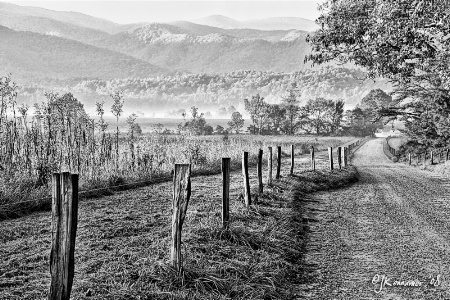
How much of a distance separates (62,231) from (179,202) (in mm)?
2092

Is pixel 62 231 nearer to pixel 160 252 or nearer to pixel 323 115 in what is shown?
pixel 160 252

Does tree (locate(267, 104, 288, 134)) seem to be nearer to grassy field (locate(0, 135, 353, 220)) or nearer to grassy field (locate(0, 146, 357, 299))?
grassy field (locate(0, 135, 353, 220))

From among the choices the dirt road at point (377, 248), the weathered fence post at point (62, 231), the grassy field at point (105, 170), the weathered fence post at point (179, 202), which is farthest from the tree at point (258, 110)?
the weathered fence post at point (62, 231)

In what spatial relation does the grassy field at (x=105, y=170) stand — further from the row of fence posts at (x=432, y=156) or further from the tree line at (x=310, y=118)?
the tree line at (x=310, y=118)

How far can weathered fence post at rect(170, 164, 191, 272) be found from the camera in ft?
21.4

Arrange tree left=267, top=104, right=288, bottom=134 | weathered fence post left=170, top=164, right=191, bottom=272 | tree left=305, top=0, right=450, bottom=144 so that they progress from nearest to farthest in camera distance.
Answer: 1. weathered fence post left=170, top=164, right=191, bottom=272
2. tree left=305, top=0, right=450, bottom=144
3. tree left=267, top=104, right=288, bottom=134

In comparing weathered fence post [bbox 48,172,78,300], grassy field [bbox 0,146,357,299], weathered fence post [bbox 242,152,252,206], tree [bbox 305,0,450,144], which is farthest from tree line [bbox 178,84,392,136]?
weathered fence post [bbox 48,172,78,300]

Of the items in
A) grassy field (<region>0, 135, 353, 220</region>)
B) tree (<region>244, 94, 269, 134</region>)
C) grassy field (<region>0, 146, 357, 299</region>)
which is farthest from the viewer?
tree (<region>244, 94, 269, 134</region>)

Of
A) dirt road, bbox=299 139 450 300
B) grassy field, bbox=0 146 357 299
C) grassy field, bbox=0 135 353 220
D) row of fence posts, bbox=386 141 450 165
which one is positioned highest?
grassy field, bbox=0 135 353 220

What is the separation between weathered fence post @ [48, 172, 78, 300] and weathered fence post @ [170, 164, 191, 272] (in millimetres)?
1922

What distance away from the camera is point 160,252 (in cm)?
745

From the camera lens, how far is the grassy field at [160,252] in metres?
6.09

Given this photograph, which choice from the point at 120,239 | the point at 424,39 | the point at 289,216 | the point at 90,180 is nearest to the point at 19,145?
the point at 90,180

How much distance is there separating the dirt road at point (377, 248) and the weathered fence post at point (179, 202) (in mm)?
1895
